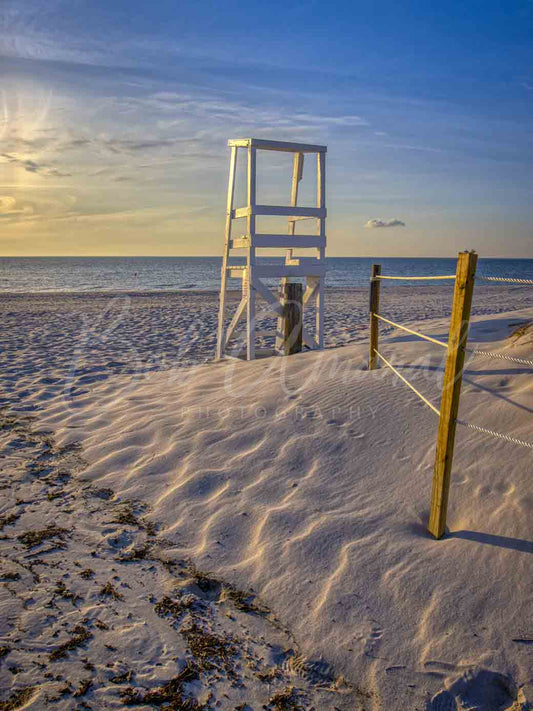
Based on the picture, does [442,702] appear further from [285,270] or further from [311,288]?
[311,288]

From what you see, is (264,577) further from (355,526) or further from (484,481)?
(484,481)

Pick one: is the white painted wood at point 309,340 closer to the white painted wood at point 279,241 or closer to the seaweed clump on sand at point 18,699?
the white painted wood at point 279,241

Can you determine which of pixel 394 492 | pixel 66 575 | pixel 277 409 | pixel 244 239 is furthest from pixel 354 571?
pixel 244 239

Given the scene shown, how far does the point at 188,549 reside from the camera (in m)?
Result: 3.26

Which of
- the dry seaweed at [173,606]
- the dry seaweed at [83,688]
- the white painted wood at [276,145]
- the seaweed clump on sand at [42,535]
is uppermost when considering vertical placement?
the white painted wood at [276,145]

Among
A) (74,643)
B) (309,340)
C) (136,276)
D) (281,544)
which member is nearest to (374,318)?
(309,340)

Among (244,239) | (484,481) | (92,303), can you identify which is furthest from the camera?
(92,303)

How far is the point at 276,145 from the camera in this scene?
283 inches

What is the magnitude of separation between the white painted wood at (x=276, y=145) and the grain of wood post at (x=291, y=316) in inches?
76.3

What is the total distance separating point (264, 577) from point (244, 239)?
16.9 feet

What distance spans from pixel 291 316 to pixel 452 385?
15.8 ft

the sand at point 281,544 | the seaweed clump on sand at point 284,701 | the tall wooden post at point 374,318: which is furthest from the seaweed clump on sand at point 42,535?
the tall wooden post at point 374,318

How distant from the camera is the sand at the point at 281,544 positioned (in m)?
2.31

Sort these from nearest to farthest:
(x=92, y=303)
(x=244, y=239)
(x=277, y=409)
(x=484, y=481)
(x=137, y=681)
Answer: (x=137, y=681), (x=484, y=481), (x=277, y=409), (x=244, y=239), (x=92, y=303)
